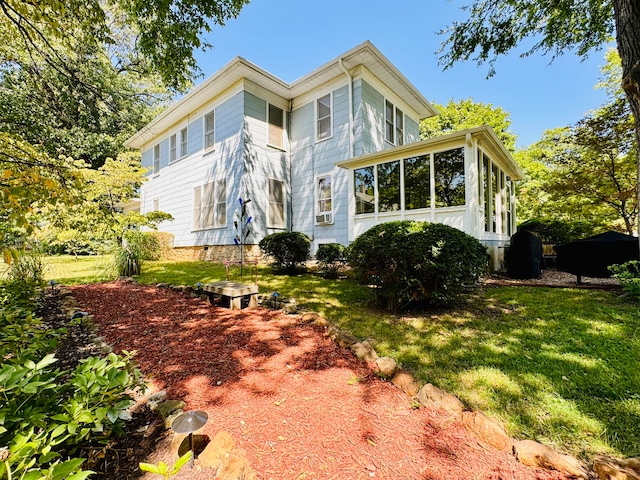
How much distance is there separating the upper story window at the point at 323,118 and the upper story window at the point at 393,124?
7.06 feet

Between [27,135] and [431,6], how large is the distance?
69.5 ft

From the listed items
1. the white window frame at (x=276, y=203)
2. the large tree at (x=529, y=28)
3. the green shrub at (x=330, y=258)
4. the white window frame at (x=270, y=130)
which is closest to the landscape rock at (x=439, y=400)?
the green shrub at (x=330, y=258)

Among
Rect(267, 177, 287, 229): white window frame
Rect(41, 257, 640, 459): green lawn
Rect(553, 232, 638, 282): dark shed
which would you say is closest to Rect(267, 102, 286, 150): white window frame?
Rect(267, 177, 287, 229): white window frame

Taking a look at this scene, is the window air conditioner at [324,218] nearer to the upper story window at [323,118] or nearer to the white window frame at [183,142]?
the upper story window at [323,118]

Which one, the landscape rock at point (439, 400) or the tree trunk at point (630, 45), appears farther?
the tree trunk at point (630, 45)

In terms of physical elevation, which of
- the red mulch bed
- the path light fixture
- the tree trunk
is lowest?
the red mulch bed

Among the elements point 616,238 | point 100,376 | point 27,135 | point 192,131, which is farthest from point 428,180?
point 27,135

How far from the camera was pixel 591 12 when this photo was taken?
6.28 meters

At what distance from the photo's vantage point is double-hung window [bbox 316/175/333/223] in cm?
1004

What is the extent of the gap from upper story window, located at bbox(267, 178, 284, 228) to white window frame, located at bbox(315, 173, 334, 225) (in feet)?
5.08

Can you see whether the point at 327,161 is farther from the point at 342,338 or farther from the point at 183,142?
the point at 342,338

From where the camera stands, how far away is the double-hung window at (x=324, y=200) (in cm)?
1004

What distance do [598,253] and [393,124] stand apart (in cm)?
765

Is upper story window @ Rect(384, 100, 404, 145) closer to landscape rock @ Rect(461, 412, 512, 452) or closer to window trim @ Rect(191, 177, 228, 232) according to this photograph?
window trim @ Rect(191, 177, 228, 232)
